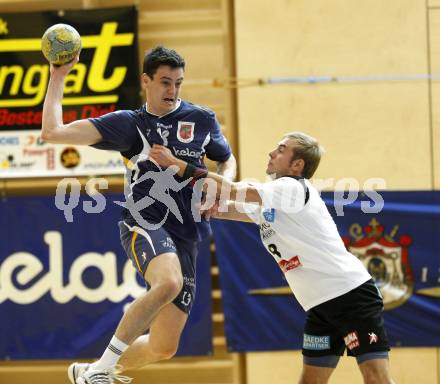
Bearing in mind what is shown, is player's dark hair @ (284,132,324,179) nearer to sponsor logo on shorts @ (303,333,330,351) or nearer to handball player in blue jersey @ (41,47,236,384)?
handball player in blue jersey @ (41,47,236,384)

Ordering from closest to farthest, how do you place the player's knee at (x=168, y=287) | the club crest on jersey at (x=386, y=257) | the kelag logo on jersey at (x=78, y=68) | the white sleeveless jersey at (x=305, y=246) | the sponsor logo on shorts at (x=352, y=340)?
1. the player's knee at (x=168, y=287)
2. the sponsor logo on shorts at (x=352, y=340)
3. the white sleeveless jersey at (x=305, y=246)
4. the club crest on jersey at (x=386, y=257)
5. the kelag logo on jersey at (x=78, y=68)

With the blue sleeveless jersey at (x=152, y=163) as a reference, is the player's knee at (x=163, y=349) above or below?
below

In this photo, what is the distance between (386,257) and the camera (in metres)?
7.02

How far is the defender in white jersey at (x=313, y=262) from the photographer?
4559 millimetres

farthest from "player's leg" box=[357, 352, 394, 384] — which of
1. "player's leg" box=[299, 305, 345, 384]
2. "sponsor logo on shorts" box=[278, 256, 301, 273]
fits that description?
"sponsor logo on shorts" box=[278, 256, 301, 273]

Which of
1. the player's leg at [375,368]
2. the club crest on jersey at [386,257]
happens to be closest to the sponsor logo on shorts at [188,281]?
the player's leg at [375,368]

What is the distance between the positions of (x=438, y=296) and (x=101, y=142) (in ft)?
12.6

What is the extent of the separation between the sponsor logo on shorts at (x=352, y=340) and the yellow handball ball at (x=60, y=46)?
233 cm

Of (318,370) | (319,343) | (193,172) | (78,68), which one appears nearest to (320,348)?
(319,343)

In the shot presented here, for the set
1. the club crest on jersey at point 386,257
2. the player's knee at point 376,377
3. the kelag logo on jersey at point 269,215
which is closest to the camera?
the player's knee at point 376,377

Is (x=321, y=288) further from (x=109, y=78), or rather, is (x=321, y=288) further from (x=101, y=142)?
(x=109, y=78)

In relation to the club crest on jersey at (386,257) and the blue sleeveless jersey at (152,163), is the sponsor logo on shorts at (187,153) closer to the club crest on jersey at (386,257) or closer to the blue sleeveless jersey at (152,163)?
the blue sleeveless jersey at (152,163)

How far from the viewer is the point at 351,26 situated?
286 inches

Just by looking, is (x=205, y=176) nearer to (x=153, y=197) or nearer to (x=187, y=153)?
(x=187, y=153)
